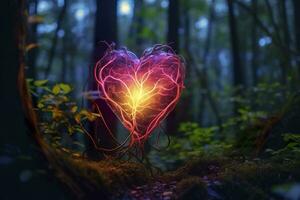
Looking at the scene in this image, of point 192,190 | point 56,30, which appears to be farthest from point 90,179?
point 56,30

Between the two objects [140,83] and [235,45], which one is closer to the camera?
[140,83]

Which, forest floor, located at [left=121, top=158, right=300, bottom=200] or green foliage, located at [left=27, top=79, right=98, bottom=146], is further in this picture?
green foliage, located at [left=27, top=79, right=98, bottom=146]

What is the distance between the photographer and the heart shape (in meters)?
4.91

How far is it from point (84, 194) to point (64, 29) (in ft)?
70.3

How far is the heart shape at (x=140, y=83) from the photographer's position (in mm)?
4910

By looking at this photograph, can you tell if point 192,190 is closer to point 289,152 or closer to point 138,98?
point 138,98

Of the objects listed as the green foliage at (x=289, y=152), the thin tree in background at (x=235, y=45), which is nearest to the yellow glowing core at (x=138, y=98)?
the green foliage at (x=289, y=152)

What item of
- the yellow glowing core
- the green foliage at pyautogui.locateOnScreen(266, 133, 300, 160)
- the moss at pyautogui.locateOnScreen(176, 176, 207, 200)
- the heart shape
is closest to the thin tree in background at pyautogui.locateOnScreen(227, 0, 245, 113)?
the green foliage at pyautogui.locateOnScreen(266, 133, 300, 160)

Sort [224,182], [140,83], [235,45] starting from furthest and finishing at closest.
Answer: [235,45] → [140,83] → [224,182]

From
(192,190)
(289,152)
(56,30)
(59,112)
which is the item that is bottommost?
(192,190)

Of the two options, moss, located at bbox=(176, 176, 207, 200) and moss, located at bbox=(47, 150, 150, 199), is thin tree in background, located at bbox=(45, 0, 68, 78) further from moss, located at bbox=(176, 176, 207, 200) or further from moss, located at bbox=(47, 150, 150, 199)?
moss, located at bbox=(176, 176, 207, 200)

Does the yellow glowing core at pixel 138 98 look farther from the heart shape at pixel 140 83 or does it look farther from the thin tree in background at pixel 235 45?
the thin tree in background at pixel 235 45

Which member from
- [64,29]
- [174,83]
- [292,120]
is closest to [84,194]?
[174,83]

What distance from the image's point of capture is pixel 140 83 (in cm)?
489
